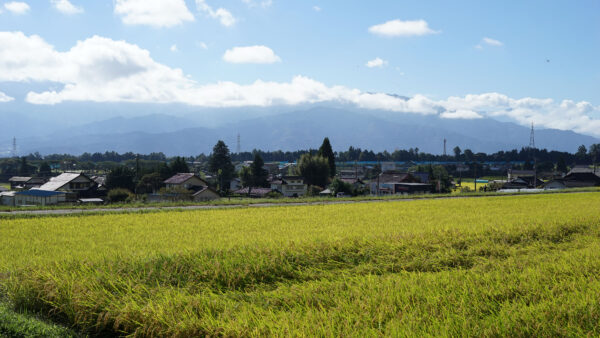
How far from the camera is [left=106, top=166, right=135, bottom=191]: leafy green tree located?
6022 cm

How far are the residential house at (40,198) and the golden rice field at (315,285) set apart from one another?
35486 mm

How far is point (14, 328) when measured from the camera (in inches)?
214

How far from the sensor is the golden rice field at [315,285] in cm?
498

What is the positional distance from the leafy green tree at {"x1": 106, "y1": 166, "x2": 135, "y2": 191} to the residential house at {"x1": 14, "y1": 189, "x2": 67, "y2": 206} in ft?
48.2

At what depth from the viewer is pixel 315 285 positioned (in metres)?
6.53

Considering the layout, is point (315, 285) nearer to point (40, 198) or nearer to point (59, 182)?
point (40, 198)

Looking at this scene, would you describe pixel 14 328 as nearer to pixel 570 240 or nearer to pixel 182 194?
pixel 570 240

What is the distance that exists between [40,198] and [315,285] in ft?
143

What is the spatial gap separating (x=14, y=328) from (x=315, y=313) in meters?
3.68

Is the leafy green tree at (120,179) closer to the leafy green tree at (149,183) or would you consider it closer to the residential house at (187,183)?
the leafy green tree at (149,183)

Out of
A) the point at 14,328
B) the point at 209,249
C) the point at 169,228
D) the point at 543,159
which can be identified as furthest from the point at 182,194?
the point at 543,159

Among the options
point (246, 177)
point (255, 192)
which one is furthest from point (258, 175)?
point (255, 192)

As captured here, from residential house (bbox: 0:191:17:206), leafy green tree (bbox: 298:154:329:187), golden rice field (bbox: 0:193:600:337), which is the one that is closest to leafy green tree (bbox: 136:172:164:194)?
residential house (bbox: 0:191:17:206)

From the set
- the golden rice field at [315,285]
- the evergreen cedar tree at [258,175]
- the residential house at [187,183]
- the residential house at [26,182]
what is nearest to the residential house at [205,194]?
the residential house at [187,183]
